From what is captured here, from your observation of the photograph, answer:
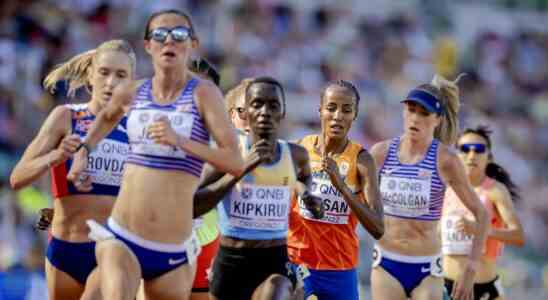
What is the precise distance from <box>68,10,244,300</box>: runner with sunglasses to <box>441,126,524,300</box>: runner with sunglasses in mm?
4261

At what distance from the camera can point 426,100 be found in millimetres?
9594

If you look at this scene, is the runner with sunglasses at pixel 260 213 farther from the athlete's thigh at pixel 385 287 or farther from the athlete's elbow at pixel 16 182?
the athlete's thigh at pixel 385 287

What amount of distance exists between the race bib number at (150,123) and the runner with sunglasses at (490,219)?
14.4ft

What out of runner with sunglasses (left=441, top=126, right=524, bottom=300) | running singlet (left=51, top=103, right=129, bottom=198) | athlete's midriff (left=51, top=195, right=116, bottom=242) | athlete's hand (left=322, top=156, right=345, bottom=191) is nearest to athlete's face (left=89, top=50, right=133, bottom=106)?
running singlet (left=51, top=103, right=129, bottom=198)

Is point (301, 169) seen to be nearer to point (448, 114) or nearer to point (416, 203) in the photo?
point (416, 203)

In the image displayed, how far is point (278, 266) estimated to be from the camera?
26.8 feet

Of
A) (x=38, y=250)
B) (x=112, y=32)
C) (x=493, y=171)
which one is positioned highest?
(x=112, y=32)

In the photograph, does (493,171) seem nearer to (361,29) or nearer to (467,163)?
(467,163)

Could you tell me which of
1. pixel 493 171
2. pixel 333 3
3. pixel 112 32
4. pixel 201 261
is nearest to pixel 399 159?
pixel 201 261

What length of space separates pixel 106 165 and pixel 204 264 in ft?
4.51

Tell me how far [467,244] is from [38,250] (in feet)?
16.5

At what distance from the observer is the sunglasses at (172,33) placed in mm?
7293

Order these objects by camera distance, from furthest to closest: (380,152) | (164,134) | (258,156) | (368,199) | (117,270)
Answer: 1. (380,152)
2. (368,199)
3. (258,156)
4. (117,270)
5. (164,134)

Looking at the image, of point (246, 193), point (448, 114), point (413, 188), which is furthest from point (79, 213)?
point (448, 114)
